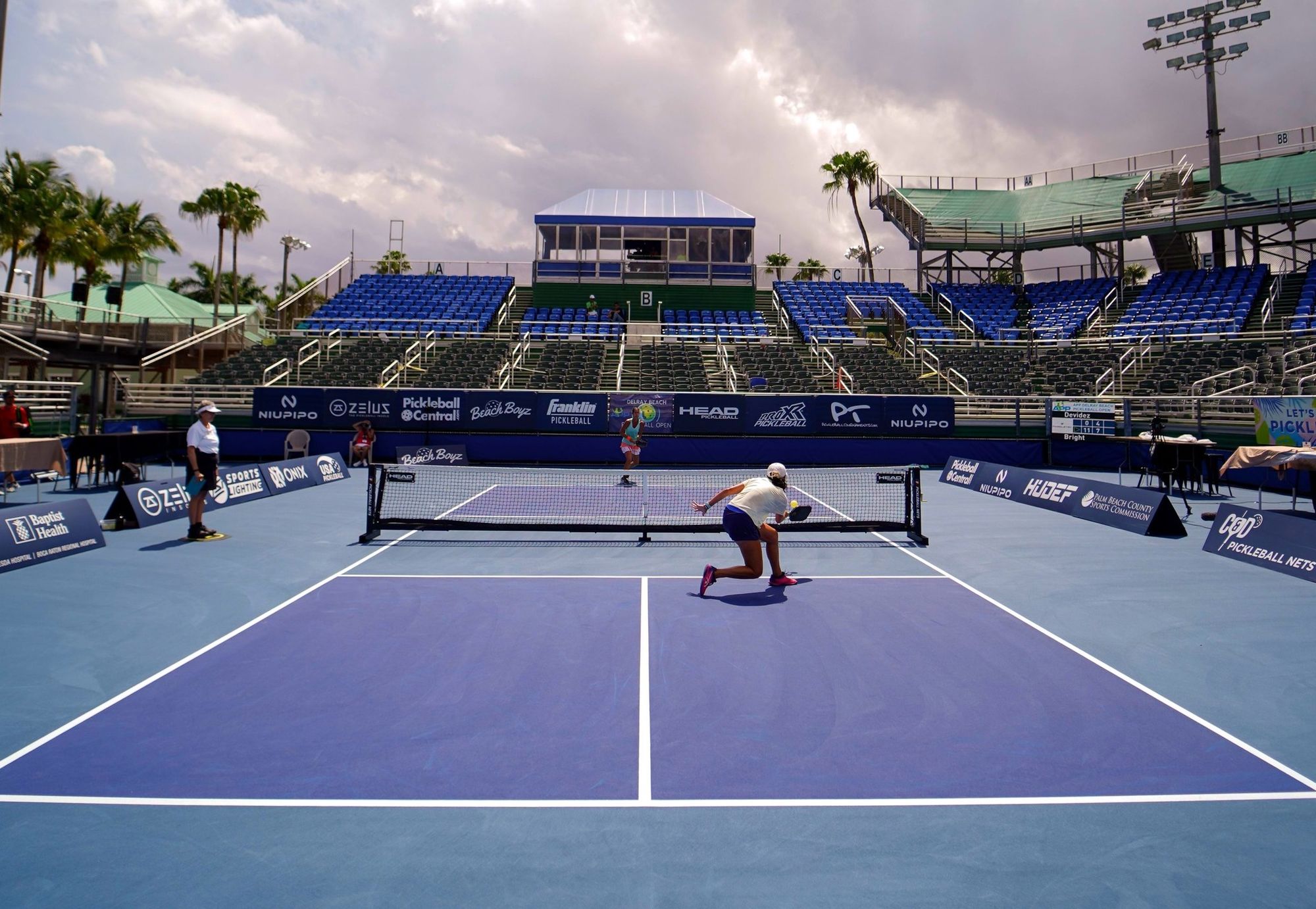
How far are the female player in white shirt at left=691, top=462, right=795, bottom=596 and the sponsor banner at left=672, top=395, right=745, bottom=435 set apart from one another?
665 inches

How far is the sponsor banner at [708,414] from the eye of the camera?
1060 inches

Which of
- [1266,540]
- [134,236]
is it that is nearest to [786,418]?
[1266,540]

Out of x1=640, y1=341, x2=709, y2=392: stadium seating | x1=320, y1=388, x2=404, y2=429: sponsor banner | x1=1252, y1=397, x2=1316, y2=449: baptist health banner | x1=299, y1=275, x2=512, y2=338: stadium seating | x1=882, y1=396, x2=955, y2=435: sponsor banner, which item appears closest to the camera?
x1=1252, y1=397, x2=1316, y2=449: baptist health banner

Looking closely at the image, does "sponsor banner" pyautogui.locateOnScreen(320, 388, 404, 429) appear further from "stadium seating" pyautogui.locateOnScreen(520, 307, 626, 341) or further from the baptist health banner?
the baptist health banner

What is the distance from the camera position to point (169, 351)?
1117 inches

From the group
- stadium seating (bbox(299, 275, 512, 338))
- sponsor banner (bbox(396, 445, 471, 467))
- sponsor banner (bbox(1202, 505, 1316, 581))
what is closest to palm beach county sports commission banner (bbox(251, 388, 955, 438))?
sponsor banner (bbox(396, 445, 471, 467))

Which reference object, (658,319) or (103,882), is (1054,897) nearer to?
(103,882)

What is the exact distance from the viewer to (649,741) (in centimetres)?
561

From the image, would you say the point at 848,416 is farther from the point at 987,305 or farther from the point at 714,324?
the point at 987,305

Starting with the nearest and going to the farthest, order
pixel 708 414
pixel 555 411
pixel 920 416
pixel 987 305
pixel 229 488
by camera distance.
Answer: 1. pixel 229 488
2. pixel 555 411
3. pixel 708 414
4. pixel 920 416
5. pixel 987 305

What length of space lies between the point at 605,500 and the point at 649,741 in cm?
1249

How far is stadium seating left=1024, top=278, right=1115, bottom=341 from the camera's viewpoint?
1499 inches

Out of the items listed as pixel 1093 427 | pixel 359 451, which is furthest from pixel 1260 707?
pixel 359 451

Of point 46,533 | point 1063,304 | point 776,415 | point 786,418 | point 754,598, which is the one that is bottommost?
point 754,598
